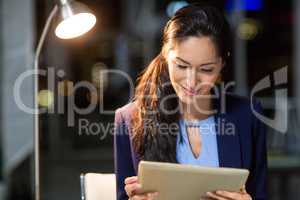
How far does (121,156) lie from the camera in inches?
84.1

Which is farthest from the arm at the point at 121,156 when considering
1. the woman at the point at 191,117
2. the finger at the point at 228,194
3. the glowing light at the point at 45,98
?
the glowing light at the point at 45,98

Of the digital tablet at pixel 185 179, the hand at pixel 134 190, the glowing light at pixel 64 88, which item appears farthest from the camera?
the glowing light at pixel 64 88

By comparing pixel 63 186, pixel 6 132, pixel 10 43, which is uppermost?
pixel 10 43

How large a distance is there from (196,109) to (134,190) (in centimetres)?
37

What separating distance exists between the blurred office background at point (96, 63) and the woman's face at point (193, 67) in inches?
34.2

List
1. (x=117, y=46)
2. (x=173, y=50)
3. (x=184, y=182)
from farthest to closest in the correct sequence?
(x=117, y=46)
(x=173, y=50)
(x=184, y=182)

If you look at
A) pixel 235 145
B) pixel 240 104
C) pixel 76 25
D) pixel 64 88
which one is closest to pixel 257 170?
pixel 235 145

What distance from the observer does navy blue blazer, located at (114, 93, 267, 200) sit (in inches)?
82.6

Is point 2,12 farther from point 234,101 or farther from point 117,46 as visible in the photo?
point 234,101

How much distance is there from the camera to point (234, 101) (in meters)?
2.17

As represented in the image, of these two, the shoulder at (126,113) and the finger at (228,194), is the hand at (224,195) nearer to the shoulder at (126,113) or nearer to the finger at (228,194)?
the finger at (228,194)

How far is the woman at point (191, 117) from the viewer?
2055 millimetres

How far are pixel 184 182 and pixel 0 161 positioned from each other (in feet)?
10.9

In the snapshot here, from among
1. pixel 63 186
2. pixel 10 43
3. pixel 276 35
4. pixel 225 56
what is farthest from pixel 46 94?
pixel 276 35
